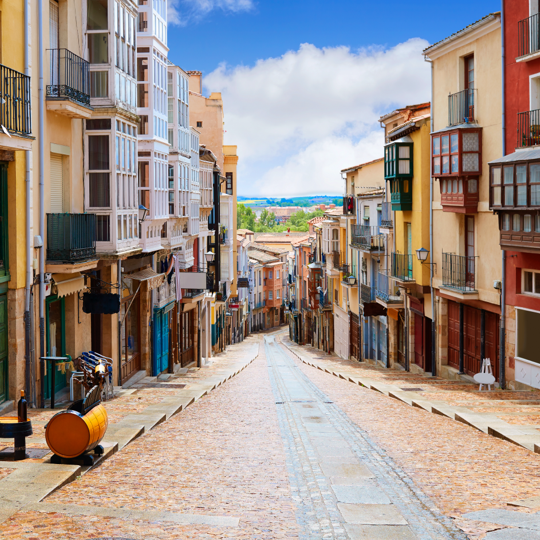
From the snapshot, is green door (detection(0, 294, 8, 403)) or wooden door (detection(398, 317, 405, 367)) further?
wooden door (detection(398, 317, 405, 367))

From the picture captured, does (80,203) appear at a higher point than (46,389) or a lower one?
higher

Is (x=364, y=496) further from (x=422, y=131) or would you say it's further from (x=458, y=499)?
(x=422, y=131)

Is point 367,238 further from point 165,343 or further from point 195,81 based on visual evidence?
point 195,81

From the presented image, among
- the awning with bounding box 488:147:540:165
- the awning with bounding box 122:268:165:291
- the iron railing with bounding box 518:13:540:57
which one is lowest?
the awning with bounding box 122:268:165:291

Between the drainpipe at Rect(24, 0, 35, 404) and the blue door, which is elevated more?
the drainpipe at Rect(24, 0, 35, 404)

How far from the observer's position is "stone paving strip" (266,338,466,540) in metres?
7.86

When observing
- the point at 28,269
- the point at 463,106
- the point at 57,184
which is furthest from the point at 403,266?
the point at 28,269

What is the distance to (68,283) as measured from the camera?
1747 centimetres

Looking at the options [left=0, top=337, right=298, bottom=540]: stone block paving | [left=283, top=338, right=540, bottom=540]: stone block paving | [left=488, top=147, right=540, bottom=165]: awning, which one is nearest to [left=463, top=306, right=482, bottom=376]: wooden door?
[left=283, top=338, right=540, bottom=540]: stone block paving

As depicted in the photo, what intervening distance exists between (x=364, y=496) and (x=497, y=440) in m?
5.12

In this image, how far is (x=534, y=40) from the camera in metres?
19.1

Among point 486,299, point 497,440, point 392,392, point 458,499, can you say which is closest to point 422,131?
point 486,299

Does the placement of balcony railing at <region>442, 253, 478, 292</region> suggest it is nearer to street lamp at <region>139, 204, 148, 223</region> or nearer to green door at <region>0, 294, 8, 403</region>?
street lamp at <region>139, 204, 148, 223</region>

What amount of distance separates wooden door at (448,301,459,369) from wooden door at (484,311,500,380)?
8.26 feet
